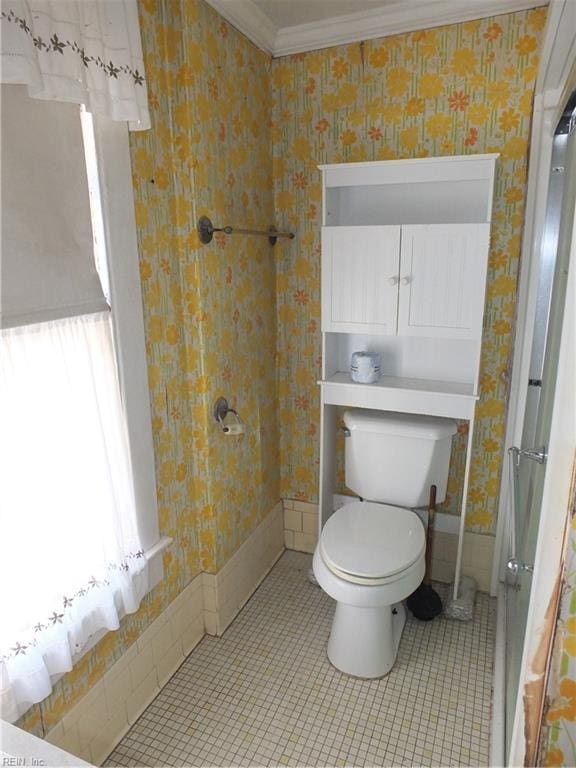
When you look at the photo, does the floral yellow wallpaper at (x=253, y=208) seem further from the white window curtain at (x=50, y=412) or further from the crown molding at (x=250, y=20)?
the white window curtain at (x=50, y=412)

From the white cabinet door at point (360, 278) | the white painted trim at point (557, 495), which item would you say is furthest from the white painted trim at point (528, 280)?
the white painted trim at point (557, 495)

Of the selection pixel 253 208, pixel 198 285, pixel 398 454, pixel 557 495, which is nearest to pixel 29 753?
pixel 557 495

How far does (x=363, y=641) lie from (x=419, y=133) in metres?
1.92

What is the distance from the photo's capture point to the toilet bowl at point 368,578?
1734 mm

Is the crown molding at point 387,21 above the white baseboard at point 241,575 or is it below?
above

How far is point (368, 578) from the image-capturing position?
5.64ft

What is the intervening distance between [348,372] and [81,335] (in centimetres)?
127

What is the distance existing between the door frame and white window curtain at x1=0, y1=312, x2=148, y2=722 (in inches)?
41.8

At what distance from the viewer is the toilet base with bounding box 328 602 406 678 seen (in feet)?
6.00

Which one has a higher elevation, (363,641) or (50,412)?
(50,412)

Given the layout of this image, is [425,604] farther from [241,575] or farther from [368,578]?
[241,575]

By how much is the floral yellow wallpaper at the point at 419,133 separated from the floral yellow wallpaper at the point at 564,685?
1.44m

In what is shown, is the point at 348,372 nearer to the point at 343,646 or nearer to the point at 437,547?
the point at 437,547

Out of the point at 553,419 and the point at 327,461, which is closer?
the point at 553,419
